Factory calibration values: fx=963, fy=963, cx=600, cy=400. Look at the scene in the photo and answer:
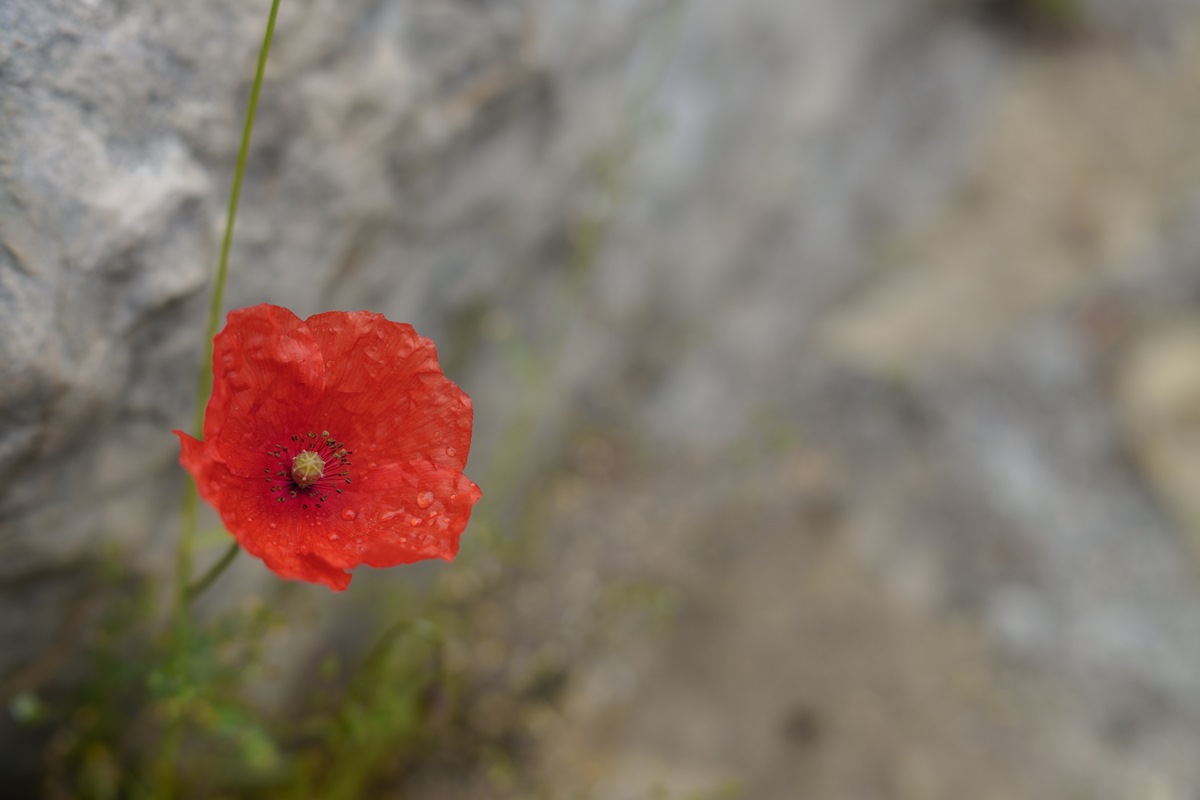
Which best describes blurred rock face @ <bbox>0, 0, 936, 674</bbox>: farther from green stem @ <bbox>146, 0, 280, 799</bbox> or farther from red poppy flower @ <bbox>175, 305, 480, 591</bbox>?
red poppy flower @ <bbox>175, 305, 480, 591</bbox>

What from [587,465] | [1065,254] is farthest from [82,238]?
[1065,254]

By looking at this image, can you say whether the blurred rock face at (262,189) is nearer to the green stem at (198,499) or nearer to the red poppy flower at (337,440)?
the green stem at (198,499)

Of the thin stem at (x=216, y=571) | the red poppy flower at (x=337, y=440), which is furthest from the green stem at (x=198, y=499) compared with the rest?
the red poppy flower at (x=337, y=440)

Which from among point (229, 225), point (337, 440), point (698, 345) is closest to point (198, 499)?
point (337, 440)

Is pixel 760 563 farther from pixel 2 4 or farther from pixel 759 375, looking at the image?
pixel 2 4

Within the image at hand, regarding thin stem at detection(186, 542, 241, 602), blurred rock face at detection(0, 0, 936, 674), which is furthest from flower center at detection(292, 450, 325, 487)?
blurred rock face at detection(0, 0, 936, 674)

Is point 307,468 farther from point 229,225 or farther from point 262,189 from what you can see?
point 262,189

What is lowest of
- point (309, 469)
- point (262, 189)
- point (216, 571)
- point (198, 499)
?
point (216, 571)
